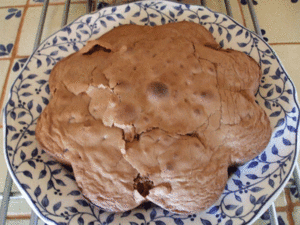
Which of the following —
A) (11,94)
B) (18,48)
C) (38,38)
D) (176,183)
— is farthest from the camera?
(18,48)

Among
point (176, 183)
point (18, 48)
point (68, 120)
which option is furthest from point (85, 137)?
point (18, 48)

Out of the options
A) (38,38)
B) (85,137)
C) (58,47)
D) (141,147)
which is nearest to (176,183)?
(141,147)

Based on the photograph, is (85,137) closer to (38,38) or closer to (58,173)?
(58,173)

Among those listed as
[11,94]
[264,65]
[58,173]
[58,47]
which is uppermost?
[264,65]

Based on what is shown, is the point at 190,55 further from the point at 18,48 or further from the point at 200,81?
the point at 18,48

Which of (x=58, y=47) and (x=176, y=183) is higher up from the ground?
(x=58, y=47)

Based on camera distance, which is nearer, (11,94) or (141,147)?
(141,147)

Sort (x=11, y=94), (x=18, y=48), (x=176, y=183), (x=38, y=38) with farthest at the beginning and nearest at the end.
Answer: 1. (x=18, y=48)
2. (x=38, y=38)
3. (x=11, y=94)
4. (x=176, y=183)
